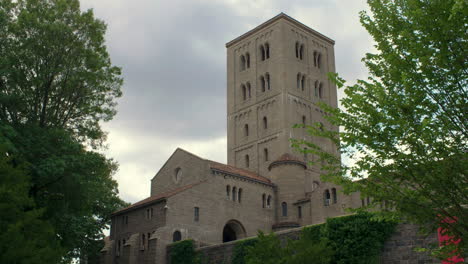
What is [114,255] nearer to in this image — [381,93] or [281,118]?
[281,118]

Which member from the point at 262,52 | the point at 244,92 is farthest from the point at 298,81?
the point at 244,92

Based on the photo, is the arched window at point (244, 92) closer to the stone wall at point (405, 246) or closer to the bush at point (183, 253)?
the bush at point (183, 253)

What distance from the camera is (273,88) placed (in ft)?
192

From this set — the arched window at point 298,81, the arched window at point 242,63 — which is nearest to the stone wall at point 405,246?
the arched window at point 298,81

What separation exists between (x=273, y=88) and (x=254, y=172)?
9.92 meters

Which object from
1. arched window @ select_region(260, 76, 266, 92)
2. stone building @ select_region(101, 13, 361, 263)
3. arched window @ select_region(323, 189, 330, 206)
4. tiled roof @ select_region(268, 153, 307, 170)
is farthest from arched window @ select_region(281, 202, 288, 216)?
arched window @ select_region(260, 76, 266, 92)

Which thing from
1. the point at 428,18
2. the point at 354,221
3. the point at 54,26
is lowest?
the point at 354,221

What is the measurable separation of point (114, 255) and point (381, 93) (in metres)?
38.1

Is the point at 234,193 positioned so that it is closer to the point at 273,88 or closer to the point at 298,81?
the point at 273,88

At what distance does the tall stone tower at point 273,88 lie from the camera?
56656mm

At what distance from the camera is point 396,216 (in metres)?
13.6

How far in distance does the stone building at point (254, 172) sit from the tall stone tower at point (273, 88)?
12 cm

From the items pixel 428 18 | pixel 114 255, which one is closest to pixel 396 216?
pixel 428 18

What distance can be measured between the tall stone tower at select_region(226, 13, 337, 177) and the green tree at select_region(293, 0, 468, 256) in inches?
1599
